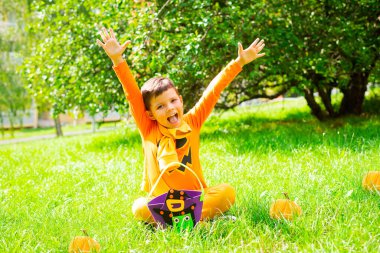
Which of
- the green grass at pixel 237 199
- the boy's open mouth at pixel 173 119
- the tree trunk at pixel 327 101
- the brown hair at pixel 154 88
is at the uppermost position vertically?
the brown hair at pixel 154 88

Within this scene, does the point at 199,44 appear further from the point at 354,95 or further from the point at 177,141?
the point at 354,95

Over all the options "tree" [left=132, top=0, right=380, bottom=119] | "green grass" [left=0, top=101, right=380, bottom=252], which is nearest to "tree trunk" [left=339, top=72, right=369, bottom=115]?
"tree" [left=132, top=0, right=380, bottom=119]

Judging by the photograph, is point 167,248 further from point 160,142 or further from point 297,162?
point 297,162

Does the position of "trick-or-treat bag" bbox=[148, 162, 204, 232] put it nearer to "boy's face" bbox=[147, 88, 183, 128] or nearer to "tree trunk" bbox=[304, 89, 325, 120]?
"boy's face" bbox=[147, 88, 183, 128]

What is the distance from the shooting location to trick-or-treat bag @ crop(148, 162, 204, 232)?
2385 mm

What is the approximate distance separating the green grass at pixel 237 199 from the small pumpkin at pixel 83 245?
69 mm

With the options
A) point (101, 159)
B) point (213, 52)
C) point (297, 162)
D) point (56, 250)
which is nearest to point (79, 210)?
point (56, 250)

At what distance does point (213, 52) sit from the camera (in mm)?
6109

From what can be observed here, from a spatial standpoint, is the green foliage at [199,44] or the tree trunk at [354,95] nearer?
the green foliage at [199,44]

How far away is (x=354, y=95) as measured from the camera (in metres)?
7.67

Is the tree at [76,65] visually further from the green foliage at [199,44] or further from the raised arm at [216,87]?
the raised arm at [216,87]

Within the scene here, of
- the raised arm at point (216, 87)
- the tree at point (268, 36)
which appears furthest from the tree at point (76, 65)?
the raised arm at point (216, 87)

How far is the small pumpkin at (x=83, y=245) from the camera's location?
223 centimetres

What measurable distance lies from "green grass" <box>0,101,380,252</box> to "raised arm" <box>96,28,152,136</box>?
1.98 feet
